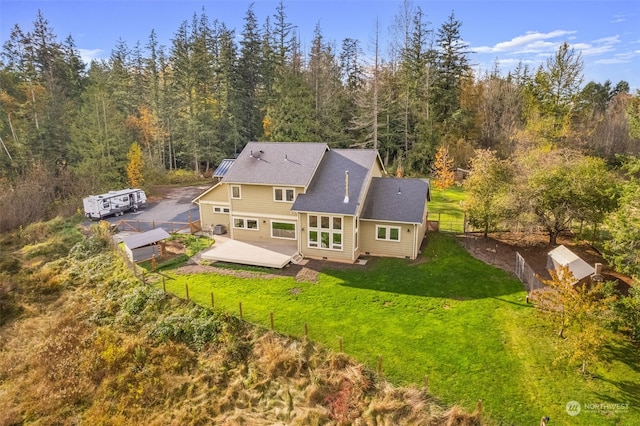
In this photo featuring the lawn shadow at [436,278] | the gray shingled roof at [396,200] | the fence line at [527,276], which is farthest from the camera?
the gray shingled roof at [396,200]

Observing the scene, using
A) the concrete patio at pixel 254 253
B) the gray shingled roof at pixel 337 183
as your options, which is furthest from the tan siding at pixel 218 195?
the gray shingled roof at pixel 337 183

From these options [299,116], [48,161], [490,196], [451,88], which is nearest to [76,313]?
[490,196]

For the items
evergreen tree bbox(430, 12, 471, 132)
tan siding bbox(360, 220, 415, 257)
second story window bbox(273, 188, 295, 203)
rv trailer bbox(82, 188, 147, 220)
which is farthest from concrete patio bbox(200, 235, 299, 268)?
evergreen tree bbox(430, 12, 471, 132)

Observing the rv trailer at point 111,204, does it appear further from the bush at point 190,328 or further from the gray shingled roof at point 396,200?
the gray shingled roof at point 396,200

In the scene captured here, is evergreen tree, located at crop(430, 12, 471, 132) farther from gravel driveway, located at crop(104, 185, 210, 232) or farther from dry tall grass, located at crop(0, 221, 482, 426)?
dry tall grass, located at crop(0, 221, 482, 426)

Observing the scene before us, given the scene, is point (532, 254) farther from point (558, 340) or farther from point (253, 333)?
point (253, 333)

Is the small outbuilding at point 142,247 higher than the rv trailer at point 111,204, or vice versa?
the rv trailer at point 111,204
